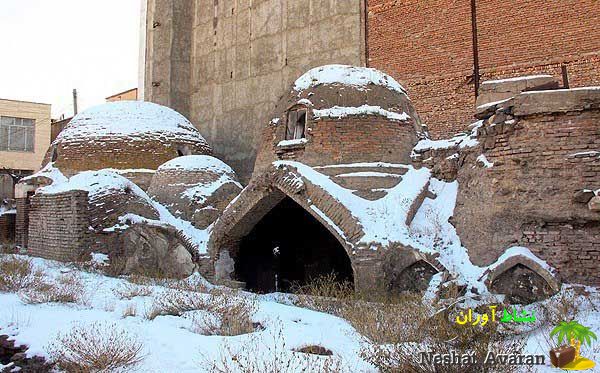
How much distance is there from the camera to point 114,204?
12.5 m

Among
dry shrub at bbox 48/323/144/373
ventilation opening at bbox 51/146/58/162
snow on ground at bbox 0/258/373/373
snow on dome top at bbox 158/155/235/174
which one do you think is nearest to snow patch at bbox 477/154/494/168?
snow on ground at bbox 0/258/373/373

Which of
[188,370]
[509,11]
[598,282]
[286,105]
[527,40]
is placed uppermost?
[509,11]

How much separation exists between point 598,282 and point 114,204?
984 cm

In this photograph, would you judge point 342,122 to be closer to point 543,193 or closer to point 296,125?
point 296,125

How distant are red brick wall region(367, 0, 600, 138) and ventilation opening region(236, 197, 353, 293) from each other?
16.5ft

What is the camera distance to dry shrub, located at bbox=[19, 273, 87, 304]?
7.55 metres

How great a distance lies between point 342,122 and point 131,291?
509 cm

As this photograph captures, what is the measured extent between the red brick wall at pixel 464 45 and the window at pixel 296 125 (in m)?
6.07

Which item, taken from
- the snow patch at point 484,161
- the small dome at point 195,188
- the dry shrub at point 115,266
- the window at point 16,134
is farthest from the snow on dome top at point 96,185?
the window at point 16,134

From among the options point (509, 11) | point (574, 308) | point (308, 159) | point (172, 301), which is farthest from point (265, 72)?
point (574, 308)

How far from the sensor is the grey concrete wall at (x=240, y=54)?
19.0 m

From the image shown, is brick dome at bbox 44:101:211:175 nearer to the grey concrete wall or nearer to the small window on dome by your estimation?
the small window on dome

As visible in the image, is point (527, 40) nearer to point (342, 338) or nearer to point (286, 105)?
point (286, 105)

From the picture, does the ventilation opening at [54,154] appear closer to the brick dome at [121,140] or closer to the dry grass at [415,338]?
the brick dome at [121,140]
